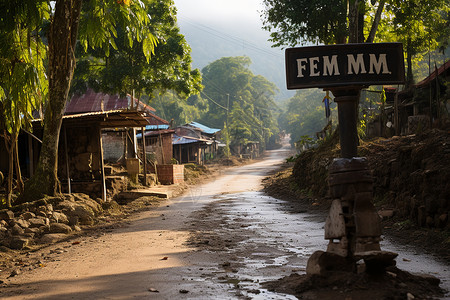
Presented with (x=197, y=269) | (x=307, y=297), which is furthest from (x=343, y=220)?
(x=197, y=269)

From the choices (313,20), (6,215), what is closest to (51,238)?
(6,215)

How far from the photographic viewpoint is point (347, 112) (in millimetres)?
5738

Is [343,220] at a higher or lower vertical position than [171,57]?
lower

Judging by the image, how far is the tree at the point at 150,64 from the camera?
2795cm

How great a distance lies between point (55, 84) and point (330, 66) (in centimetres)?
994

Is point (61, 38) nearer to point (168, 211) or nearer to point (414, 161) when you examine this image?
point (168, 211)

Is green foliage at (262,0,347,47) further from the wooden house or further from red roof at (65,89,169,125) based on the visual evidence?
the wooden house

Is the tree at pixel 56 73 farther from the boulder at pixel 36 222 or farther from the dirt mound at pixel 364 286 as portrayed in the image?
the dirt mound at pixel 364 286

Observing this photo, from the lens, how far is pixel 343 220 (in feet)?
18.3

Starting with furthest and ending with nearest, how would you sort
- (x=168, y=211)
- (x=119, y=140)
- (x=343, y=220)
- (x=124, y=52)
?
(x=119, y=140) → (x=124, y=52) → (x=168, y=211) → (x=343, y=220)

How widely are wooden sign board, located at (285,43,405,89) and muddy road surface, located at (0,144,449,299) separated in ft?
8.25

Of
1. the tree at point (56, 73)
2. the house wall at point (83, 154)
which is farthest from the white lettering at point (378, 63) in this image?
the house wall at point (83, 154)

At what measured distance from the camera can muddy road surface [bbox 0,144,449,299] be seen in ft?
19.2

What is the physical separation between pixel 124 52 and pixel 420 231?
22.7 metres
